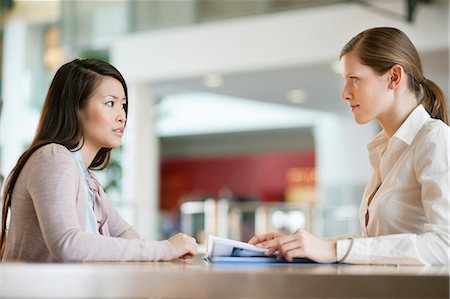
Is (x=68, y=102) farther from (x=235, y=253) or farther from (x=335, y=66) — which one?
(x=335, y=66)

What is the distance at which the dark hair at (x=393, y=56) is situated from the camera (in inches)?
83.2

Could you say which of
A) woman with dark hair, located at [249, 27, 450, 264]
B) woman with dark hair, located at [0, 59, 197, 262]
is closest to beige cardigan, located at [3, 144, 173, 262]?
woman with dark hair, located at [0, 59, 197, 262]

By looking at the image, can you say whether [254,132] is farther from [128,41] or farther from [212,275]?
[212,275]

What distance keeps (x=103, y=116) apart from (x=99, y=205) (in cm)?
24

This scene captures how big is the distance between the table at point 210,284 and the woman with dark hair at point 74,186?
32 centimetres

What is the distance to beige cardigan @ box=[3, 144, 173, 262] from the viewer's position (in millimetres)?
1842

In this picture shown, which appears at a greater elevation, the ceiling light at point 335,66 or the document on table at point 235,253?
the ceiling light at point 335,66

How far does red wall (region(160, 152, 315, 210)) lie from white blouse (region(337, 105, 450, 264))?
16.1m

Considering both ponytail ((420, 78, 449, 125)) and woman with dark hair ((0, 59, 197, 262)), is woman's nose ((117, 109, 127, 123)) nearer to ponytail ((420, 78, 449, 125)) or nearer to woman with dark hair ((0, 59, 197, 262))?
woman with dark hair ((0, 59, 197, 262))

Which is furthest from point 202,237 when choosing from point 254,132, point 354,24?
point 254,132

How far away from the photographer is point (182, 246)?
2016 millimetres

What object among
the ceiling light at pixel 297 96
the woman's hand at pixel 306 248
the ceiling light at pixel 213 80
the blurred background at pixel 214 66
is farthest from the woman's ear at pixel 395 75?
the ceiling light at pixel 297 96

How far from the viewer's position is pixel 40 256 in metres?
1.99

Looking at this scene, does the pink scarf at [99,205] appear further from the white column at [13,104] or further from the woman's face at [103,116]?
the white column at [13,104]
